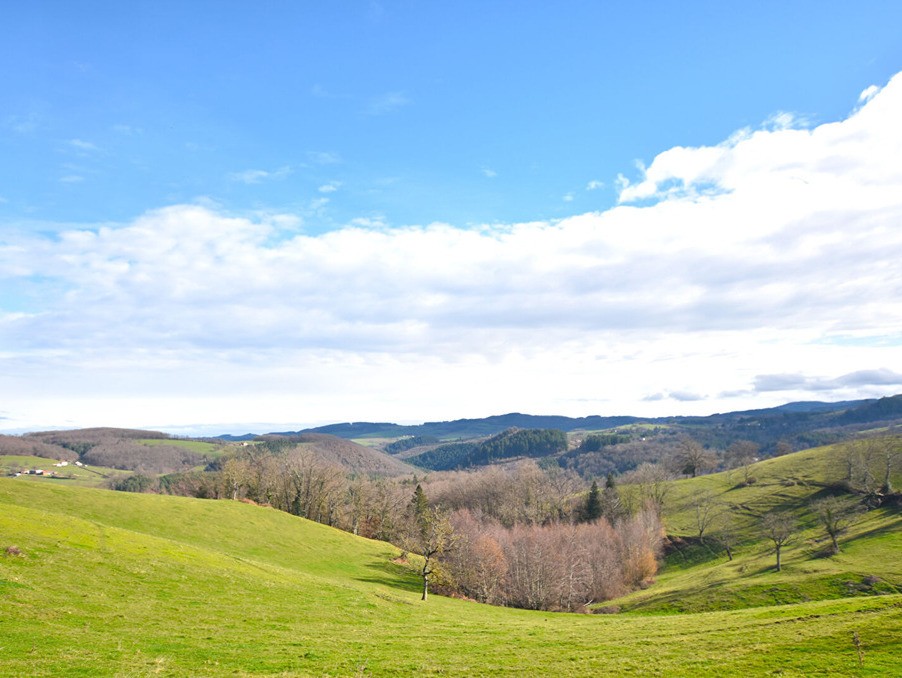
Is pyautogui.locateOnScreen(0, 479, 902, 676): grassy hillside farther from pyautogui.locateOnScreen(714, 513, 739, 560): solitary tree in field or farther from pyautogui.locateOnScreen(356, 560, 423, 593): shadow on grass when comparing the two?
pyautogui.locateOnScreen(714, 513, 739, 560): solitary tree in field

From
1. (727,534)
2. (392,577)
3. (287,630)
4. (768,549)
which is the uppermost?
(287,630)

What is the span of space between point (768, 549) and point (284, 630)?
102 m

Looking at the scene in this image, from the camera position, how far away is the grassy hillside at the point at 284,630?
23375mm

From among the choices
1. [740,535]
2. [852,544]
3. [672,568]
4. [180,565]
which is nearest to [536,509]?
[672,568]

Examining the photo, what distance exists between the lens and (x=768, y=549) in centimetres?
9869

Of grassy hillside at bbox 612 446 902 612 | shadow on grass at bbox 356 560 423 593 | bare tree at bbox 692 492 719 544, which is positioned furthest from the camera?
bare tree at bbox 692 492 719 544

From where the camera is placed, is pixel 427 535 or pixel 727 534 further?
pixel 727 534

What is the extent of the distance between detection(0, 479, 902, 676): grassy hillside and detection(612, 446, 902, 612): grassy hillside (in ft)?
135

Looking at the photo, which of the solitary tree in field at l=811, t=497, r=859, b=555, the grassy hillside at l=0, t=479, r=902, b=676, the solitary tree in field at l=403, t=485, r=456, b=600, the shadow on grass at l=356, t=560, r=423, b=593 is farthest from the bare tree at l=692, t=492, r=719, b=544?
the grassy hillside at l=0, t=479, r=902, b=676

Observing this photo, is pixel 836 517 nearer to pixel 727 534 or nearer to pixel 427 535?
pixel 727 534

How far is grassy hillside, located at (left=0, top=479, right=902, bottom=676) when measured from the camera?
23375mm

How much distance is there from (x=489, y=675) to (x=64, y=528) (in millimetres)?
38849

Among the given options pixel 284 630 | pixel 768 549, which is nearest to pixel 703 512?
pixel 768 549

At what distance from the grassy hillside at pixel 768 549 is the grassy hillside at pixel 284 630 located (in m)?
41.0
